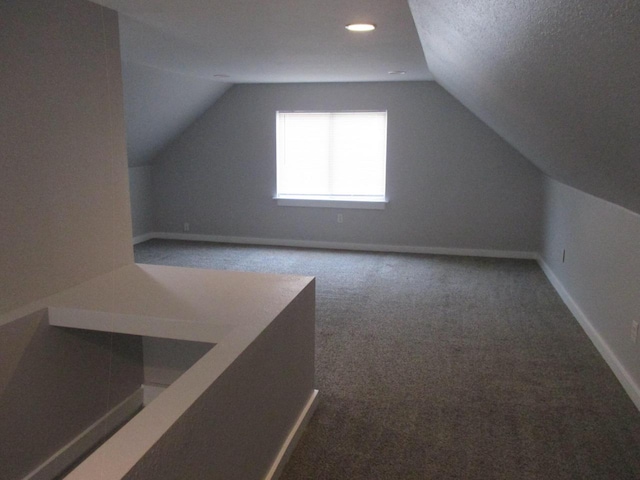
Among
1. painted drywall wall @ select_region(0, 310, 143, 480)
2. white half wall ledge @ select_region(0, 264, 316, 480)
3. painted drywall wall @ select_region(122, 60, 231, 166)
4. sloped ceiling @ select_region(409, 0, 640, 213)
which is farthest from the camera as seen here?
painted drywall wall @ select_region(122, 60, 231, 166)

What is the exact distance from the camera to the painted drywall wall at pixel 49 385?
2.09 metres

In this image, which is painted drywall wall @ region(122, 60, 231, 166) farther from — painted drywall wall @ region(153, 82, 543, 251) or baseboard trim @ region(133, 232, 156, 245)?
baseboard trim @ region(133, 232, 156, 245)

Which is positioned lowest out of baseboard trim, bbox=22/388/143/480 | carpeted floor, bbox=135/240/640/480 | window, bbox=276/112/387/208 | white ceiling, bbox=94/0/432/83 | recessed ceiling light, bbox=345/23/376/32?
baseboard trim, bbox=22/388/143/480

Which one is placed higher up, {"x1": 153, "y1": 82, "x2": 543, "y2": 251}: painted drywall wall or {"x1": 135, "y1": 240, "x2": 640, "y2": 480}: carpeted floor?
{"x1": 153, "y1": 82, "x2": 543, "y2": 251}: painted drywall wall

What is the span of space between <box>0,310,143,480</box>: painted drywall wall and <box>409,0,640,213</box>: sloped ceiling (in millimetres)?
2024

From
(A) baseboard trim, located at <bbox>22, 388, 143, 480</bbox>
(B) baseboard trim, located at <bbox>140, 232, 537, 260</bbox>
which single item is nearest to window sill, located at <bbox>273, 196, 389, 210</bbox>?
(B) baseboard trim, located at <bbox>140, 232, 537, 260</bbox>

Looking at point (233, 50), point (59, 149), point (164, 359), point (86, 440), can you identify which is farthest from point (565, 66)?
point (233, 50)

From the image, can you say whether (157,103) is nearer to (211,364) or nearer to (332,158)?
(332,158)

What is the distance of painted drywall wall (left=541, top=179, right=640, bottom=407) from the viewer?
2900mm

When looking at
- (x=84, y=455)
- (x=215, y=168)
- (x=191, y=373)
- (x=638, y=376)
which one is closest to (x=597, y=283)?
(x=638, y=376)

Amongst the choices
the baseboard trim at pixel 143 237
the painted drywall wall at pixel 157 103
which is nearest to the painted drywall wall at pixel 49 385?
the painted drywall wall at pixel 157 103

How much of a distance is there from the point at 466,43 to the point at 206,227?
16.8ft

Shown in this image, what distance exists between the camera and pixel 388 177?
6199 mm

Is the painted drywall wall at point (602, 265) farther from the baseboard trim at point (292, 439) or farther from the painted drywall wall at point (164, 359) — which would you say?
the painted drywall wall at point (164, 359)
